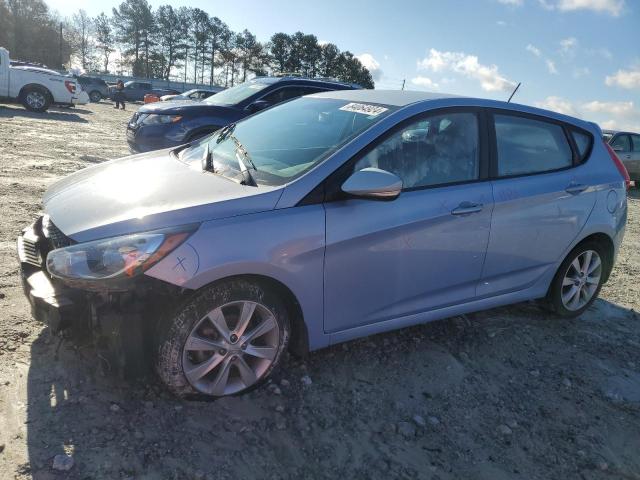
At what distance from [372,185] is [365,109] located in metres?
0.87

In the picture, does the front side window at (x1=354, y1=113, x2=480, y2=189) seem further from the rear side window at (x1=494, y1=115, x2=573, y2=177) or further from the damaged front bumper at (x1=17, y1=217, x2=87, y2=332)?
the damaged front bumper at (x1=17, y1=217, x2=87, y2=332)

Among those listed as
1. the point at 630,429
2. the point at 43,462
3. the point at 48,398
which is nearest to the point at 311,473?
the point at 43,462

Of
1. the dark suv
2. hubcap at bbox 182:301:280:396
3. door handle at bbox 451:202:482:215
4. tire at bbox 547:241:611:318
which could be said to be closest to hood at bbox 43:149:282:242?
hubcap at bbox 182:301:280:396

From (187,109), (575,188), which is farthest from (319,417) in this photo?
(187,109)

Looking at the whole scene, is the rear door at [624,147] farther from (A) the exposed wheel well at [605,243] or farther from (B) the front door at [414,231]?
(B) the front door at [414,231]

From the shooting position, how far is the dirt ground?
2318 millimetres

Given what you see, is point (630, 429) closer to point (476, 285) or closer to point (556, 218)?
point (476, 285)

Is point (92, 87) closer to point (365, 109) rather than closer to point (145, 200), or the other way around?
point (365, 109)

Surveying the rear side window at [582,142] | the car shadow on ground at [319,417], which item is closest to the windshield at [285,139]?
the car shadow on ground at [319,417]

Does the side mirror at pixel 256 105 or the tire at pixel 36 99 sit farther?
the tire at pixel 36 99

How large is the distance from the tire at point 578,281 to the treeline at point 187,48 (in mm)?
68216

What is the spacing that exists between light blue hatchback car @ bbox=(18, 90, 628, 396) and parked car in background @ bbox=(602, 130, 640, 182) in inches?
481

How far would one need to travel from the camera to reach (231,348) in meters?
2.65

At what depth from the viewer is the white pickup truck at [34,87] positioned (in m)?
16.6
